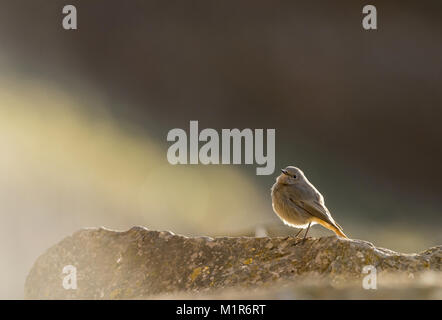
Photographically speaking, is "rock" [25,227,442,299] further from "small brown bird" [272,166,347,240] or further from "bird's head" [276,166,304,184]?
"bird's head" [276,166,304,184]

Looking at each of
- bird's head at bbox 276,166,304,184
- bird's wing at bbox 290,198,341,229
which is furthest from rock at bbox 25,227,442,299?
bird's head at bbox 276,166,304,184

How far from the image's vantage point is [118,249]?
850 centimetres

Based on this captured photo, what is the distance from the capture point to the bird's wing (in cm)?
846

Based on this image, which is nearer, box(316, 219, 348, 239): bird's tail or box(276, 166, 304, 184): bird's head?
box(316, 219, 348, 239): bird's tail

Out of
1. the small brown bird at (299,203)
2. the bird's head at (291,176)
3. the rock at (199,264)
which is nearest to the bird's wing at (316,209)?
the small brown bird at (299,203)

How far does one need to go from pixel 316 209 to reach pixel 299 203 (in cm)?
29

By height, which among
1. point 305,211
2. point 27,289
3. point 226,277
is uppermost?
point 305,211

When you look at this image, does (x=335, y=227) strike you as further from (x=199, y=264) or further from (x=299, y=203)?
(x=199, y=264)

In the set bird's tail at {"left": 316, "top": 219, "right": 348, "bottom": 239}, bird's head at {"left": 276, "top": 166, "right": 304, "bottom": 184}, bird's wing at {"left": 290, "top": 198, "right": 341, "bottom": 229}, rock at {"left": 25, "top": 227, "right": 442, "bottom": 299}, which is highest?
bird's head at {"left": 276, "top": 166, "right": 304, "bottom": 184}

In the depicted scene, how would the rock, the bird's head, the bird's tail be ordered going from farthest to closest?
the bird's head < the bird's tail < the rock

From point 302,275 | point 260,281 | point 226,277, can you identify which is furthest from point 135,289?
point 302,275

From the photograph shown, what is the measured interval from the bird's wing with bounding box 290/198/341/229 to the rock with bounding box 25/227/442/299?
0.84 m
